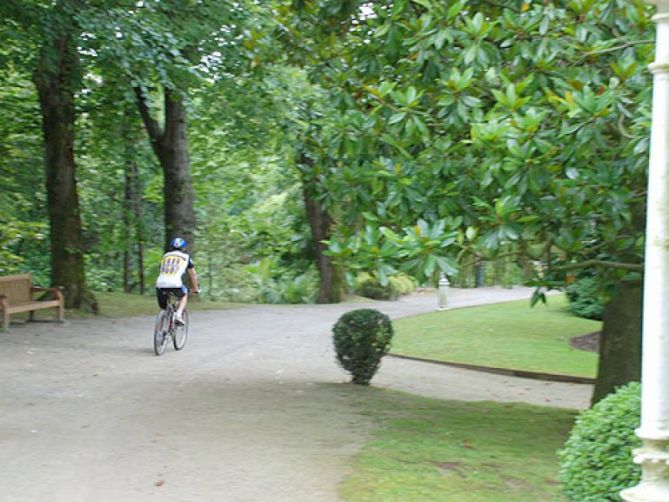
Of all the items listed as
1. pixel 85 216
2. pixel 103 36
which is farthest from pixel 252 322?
pixel 85 216

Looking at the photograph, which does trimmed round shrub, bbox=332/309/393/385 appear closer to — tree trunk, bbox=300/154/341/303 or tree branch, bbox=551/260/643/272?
tree branch, bbox=551/260/643/272

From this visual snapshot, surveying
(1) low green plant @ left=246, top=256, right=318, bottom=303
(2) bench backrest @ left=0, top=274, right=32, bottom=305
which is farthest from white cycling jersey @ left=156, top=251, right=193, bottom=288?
(1) low green plant @ left=246, top=256, right=318, bottom=303

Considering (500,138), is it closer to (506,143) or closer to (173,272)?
(506,143)

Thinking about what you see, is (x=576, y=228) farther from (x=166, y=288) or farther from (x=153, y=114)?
(x=153, y=114)

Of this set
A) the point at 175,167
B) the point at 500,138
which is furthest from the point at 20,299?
the point at 500,138

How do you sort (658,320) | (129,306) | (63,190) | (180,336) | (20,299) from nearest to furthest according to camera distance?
1. (658,320)
2. (180,336)
3. (20,299)
4. (63,190)
5. (129,306)

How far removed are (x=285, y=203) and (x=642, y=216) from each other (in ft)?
88.6

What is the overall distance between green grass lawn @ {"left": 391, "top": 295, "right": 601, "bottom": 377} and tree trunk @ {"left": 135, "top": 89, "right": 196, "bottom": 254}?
21.4 ft

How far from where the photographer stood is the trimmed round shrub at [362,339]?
12008 mm

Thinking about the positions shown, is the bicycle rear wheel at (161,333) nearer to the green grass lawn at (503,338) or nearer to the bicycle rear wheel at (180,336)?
the bicycle rear wheel at (180,336)

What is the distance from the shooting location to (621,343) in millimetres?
10062

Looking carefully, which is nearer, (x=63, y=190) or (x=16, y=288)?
(x=16, y=288)

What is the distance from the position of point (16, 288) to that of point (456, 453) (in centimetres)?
1278

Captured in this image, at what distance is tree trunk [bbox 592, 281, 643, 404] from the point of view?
9945 millimetres
